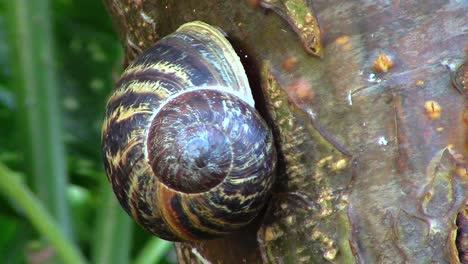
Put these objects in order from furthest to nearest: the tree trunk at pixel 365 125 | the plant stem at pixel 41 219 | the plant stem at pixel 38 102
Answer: the plant stem at pixel 38 102
the plant stem at pixel 41 219
the tree trunk at pixel 365 125

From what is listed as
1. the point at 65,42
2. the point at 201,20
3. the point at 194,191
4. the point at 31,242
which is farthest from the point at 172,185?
the point at 65,42

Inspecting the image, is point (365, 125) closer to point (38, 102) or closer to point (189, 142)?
point (189, 142)

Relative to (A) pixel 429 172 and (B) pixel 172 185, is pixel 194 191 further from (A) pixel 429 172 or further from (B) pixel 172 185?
(A) pixel 429 172

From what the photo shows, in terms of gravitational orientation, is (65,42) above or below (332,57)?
below

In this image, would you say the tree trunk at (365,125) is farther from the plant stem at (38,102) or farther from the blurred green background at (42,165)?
the plant stem at (38,102)

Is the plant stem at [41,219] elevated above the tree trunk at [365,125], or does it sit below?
below

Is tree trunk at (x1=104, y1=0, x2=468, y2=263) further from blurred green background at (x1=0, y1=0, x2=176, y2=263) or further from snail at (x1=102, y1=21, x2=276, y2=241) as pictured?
blurred green background at (x1=0, y1=0, x2=176, y2=263)

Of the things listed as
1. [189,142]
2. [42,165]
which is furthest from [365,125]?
[42,165]

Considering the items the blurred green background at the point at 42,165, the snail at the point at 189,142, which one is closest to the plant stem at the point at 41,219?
the blurred green background at the point at 42,165
